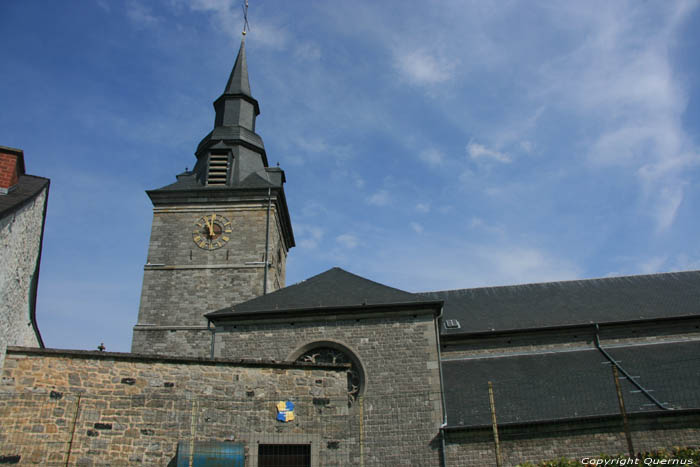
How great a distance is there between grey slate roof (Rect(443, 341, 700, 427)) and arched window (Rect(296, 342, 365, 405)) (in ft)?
6.62

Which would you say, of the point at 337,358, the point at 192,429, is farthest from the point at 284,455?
the point at 337,358

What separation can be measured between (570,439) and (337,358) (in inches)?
197

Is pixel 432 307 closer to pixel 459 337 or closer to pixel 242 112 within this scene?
pixel 459 337

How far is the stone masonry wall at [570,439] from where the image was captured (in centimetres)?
1123

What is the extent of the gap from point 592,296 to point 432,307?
24.5ft

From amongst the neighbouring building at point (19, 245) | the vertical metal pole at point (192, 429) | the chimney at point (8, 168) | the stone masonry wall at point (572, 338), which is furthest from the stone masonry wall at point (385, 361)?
the chimney at point (8, 168)

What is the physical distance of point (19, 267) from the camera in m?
9.41

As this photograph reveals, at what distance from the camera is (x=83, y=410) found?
8078 millimetres

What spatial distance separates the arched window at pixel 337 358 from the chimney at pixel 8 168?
6.52m

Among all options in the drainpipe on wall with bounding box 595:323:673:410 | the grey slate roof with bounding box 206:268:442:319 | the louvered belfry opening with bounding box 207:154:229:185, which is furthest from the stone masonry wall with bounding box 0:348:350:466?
the louvered belfry opening with bounding box 207:154:229:185

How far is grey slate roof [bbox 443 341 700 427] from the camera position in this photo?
11.7m

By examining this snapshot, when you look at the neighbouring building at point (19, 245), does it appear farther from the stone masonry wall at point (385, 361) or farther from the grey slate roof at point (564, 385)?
the grey slate roof at point (564, 385)

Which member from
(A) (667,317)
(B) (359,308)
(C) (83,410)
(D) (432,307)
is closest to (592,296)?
(A) (667,317)

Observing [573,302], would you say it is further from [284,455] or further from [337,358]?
[284,455]
